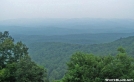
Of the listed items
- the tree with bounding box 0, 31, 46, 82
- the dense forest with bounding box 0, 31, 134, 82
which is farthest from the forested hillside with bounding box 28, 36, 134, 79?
the dense forest with bounding box 0, 31, 134, 82

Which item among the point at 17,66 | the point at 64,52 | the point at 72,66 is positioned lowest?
the point at 64,52

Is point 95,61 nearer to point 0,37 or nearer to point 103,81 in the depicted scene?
point 103,81

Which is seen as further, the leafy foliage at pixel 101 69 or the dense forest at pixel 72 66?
the dense forest at pixel 72 66

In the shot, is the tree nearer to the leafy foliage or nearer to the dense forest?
the dense forest

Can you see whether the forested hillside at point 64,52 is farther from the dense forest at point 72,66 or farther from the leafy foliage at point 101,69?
the leafy foliage at point 101,69

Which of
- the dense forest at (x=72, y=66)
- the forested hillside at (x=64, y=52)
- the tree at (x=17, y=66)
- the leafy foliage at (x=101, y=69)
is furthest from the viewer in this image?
the forested hillside at (x=64, y=52)

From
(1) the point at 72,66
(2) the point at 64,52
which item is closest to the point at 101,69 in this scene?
(1) the point at 72,66

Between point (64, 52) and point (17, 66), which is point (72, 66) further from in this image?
point (64, 52)

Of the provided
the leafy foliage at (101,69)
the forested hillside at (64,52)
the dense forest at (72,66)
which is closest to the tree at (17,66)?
the dense forest at (72,66)
